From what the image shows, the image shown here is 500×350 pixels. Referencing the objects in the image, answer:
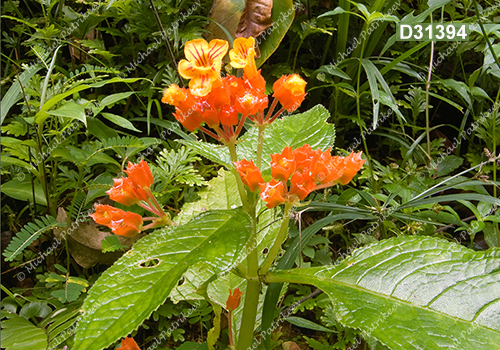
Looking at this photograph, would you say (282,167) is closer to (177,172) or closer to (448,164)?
(177,172)

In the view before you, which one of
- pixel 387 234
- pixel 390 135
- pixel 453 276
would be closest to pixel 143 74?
pixel 390 135

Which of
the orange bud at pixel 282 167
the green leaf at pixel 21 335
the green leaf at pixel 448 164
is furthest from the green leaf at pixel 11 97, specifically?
the green leaf at pixel 448 164

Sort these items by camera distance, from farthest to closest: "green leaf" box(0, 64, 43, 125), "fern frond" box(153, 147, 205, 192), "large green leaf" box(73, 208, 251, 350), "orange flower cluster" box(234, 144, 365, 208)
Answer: "fern frond" box(153, 147, 205, 192) < "green leaf" box(0, 64, 43, 125) < "orange flower cluster" box(234, 144, 365, 208) < "large green leaf" box(73, 208, 251, 350)

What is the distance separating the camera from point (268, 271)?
781 mm

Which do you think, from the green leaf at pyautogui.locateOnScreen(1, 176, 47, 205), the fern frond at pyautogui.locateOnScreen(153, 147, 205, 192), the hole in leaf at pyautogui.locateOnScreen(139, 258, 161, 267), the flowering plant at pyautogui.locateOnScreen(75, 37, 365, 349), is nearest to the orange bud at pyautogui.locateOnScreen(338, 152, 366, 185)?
the flowering plant at pyautogui.locateOnScreen(75, 37, 365, 349)

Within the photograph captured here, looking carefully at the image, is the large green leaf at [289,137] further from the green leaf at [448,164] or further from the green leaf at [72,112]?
the green leaf at [448,164]

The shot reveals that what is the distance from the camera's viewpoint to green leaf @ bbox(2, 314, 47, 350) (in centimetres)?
88

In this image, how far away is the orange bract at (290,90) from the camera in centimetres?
77

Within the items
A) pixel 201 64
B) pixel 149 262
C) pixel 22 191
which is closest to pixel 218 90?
pixel 201 64

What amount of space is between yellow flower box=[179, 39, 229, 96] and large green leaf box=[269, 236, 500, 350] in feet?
1.30

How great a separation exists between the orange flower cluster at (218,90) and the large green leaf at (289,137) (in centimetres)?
15

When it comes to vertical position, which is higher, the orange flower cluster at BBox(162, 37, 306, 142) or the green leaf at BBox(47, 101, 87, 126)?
the orange flower cluster at BBox(162, 37, 306, 142)

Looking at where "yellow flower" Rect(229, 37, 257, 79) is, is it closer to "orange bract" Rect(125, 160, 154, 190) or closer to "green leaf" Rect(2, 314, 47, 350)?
"orange bract" Rect(125, 160, 154, 190)

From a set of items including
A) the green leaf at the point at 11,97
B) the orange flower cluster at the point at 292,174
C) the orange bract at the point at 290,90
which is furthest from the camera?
the green leaf at the point at 11,97
